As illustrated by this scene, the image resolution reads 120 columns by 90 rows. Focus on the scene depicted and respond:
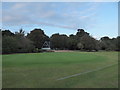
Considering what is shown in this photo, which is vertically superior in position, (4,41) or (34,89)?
(4,41)

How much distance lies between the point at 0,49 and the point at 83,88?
1879 cm

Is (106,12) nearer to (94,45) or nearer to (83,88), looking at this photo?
(83,88)

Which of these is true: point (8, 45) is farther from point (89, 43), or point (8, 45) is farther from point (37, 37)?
point (89, 43)

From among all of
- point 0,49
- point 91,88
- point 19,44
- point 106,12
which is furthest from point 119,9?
point 19,44

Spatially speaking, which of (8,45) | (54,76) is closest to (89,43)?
(8,45)

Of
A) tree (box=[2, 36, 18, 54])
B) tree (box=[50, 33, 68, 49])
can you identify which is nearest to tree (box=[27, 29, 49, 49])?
tree (box=[50, 33, 68, 49])

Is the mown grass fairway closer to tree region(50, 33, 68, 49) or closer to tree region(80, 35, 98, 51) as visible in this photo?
tree region(80, 35, 98, 51)

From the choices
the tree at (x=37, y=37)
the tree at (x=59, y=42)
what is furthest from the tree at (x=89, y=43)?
the tree at (x=37, y=37)

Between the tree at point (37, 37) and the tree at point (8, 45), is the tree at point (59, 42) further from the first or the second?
the tree at point (8, 45)

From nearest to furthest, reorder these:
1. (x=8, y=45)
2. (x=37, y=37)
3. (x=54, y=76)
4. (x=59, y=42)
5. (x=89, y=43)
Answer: (x=54, y=76) < (x=8, y=45) < (x=89, y=43) < (x=37, y=37) < (x=59, y=42)

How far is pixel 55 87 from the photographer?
2939mm

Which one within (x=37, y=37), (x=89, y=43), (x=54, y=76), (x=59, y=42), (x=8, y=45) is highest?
(x=37, y=37)

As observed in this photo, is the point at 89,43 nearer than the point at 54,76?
No

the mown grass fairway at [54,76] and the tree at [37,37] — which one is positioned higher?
the tree at [37,37]
